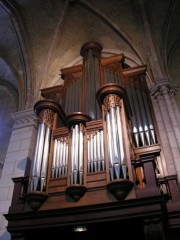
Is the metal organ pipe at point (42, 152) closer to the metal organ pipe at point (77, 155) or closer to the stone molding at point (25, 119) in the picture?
the metal organ pipe at point (77, 155)

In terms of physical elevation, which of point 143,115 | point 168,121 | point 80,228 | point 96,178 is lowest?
point 80,228

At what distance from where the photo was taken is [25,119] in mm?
8047

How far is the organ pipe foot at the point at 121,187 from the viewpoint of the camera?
4.13 m

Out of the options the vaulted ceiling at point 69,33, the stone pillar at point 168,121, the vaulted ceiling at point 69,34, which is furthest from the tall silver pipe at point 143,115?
the vaulted ceiling at point 69,33

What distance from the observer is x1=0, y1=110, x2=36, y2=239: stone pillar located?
6.31m

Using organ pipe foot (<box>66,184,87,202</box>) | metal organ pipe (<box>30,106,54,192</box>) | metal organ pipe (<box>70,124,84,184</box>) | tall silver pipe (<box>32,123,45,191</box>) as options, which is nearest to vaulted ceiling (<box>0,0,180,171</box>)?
metal organ pipe (<box>30,106,54,192</box>)

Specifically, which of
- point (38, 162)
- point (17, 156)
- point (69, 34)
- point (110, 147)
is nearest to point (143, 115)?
point (110, 147)

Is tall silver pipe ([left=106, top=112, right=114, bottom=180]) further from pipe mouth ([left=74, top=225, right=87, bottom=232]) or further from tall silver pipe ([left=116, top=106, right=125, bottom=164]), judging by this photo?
pipe mouth ([left=74, top=225, right=87, bottom=232])

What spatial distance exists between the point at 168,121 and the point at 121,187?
269cm

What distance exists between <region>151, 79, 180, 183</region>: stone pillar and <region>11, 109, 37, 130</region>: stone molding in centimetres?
349

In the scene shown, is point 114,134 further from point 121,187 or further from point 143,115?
point 143,115

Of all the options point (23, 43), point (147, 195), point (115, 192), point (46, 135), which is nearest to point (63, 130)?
point (46, 135)

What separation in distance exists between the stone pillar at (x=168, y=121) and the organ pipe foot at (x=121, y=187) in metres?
1.68

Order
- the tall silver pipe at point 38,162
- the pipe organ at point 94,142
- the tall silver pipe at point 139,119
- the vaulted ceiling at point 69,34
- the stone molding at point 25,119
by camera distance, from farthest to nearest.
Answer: the vaulted ceiling at point 69,34 → the stone molding at point 25,119 → the tall silver pipe at point 139,119 → the tall silver pipe at point 38,162 → the pipe organ at point 94,142
